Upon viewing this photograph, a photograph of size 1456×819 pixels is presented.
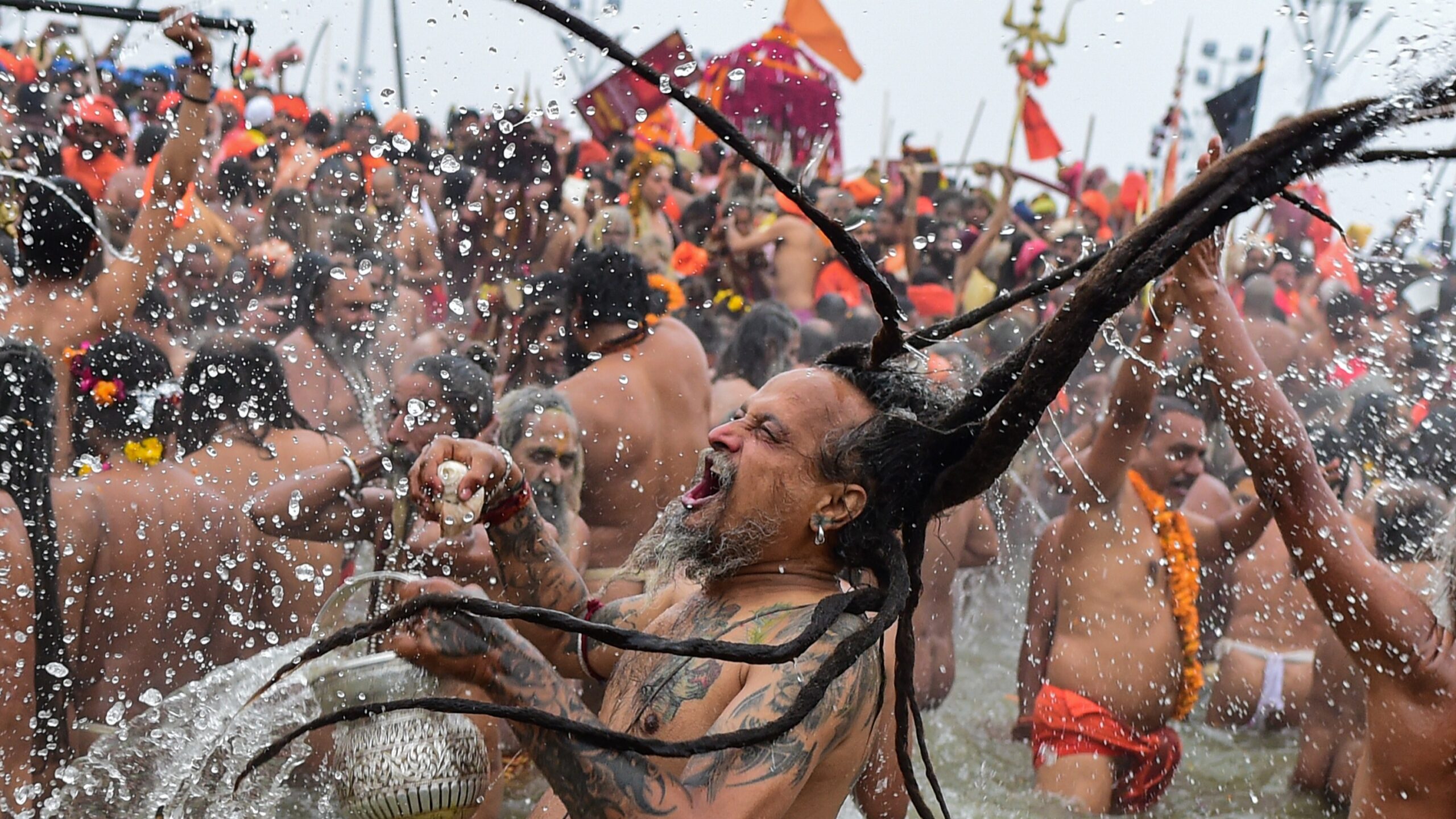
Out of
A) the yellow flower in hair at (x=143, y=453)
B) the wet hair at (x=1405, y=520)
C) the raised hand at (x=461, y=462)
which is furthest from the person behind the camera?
the wet hair at (x=1405, y=520)

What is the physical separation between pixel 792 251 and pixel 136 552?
6174 millimetres

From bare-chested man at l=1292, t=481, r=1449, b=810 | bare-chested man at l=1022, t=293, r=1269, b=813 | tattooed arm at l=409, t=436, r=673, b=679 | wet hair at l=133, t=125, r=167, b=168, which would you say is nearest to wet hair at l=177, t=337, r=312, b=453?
tattooed arm at l=409, t=436, r=673, b=679

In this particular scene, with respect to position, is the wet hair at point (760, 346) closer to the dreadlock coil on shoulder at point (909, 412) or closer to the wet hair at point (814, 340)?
the wet hair at point (814, 340)

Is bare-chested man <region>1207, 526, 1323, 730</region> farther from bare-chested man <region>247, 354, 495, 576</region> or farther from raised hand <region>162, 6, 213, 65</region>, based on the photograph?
raised hand <region>162, 6, 213, 65</region>

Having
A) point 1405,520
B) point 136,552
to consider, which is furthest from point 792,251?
point 136,552

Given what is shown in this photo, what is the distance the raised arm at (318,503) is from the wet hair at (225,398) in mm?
329

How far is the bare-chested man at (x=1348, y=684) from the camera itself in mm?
4594

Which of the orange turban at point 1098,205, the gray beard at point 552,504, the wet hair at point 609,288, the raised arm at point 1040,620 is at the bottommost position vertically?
the raised arm at point 1040,620

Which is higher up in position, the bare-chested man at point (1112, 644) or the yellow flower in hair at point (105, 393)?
the yellow flower in hair at point (105, 393)

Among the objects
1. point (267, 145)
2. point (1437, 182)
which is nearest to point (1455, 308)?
point (1437, 182)

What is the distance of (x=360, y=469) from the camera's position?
3922 mm

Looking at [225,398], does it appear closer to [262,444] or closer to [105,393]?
[262,444]

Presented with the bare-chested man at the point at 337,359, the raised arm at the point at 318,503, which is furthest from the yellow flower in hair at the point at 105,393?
the bare-chested man at the point at 337,359

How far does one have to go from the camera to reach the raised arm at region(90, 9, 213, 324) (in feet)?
14.0
